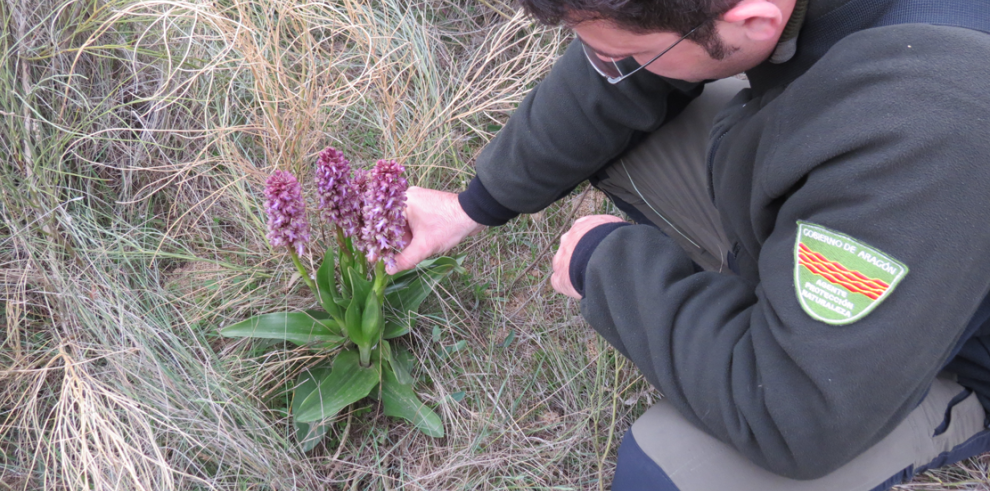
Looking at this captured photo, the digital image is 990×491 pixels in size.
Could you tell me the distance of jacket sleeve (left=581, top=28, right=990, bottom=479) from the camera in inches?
38.7

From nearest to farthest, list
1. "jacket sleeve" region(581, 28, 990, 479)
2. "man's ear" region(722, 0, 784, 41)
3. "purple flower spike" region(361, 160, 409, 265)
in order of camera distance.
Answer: "jacket sleeve" region(581, 28, 990, 479)
"man's ear" region(722, 0, 784, 41)
"purple flower spike" region(361, 160, 409, 265)

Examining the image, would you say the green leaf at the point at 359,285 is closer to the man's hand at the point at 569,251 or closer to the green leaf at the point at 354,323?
the green leaf at the point at 354,323

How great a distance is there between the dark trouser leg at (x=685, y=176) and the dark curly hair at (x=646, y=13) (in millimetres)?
770

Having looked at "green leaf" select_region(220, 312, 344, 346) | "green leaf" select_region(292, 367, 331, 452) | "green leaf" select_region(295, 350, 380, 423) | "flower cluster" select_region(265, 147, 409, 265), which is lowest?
"green leaf" select_region(292, 367, 331, 452)

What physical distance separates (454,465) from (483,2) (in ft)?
6.86

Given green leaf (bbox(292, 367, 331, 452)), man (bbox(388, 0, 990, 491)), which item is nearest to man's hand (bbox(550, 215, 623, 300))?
man (bbox(388, 0, 990, 491))

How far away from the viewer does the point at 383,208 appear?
1.56m

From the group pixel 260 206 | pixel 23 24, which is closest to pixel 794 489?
pixel 260 206

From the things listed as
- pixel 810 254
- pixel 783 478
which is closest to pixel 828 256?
pixel 810 254

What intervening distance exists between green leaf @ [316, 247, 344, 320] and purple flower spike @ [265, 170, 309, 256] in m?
0.21

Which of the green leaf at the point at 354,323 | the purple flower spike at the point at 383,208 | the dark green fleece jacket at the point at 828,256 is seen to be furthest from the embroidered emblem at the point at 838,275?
the green leaf at the point at 354,323

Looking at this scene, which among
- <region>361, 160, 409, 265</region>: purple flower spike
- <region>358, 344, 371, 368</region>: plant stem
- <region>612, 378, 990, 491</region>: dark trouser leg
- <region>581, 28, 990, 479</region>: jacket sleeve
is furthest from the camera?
<region>358, 344, 371, 368</region>: plant stem

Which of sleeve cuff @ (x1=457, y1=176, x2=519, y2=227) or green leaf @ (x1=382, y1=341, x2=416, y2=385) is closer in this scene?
green leaf @ (x1=382, y1=341, x2=416, y2=385)

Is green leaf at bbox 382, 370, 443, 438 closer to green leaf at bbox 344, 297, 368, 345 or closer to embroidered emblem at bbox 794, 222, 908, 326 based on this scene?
green leaf at bbox 344, 297, 368, 345
